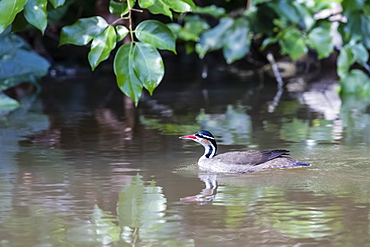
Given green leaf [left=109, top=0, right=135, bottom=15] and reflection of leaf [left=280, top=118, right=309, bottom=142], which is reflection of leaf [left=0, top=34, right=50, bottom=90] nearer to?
reflection of leaf [left=280, top=118, right=309, bottom=142]

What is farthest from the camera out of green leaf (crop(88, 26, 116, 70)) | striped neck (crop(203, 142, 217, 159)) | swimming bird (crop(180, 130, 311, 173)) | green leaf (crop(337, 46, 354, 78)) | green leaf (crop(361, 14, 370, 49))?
green leaf (crop(337, 46, 354, 78))

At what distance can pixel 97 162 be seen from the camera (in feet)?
16.2

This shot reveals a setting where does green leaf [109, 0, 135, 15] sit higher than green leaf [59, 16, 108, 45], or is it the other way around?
green leaf [109, 0, 135, 15]

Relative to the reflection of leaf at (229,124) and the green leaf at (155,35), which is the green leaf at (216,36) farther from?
the green leaf at (155,35)

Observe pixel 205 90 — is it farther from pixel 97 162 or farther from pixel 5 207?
pixel 5 207

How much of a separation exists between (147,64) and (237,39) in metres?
4.71

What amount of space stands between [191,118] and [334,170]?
245 cm

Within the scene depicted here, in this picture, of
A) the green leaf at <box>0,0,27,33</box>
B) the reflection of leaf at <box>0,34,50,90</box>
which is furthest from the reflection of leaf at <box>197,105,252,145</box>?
the green leaf at <box>0,0,27,33</box>

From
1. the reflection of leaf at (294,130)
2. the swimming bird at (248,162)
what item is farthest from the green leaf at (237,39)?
the swimming bird at (248,162)

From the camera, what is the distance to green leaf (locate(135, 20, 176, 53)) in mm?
2967

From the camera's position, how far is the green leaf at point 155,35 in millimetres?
2967

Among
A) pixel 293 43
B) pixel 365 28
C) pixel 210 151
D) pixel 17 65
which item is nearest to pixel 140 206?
pixel 210 151

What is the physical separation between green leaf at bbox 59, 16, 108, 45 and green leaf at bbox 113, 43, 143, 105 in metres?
0.17

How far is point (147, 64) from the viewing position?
9.41ft
